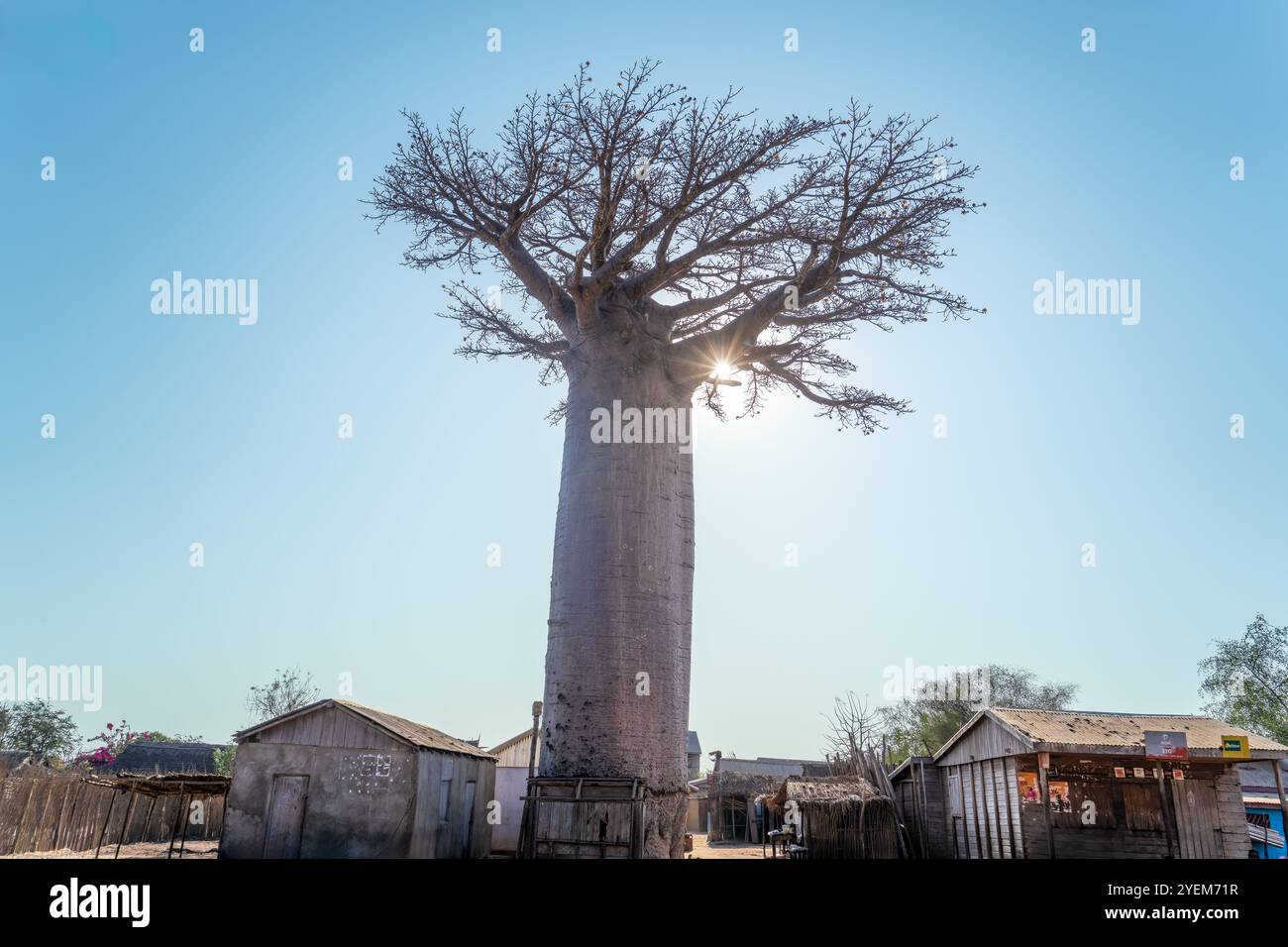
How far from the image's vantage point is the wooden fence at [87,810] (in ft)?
46.4

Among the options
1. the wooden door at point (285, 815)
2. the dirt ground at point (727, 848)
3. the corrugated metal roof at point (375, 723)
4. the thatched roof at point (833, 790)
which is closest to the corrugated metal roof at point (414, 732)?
the corrugated metal roof at point (375, 723)

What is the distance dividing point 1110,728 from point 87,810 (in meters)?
18.7

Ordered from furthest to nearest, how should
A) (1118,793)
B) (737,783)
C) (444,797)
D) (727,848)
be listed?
(737,783) → (727,848) → (444,797) → (1118,793)

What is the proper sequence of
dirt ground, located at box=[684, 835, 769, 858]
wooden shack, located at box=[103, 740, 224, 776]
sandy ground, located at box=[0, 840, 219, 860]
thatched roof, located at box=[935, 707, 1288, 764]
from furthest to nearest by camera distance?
wooden shack, located at box=[103, 740, 224, 776] → dirt ground, located at box=[684, 835, 769, 858] → sandy ground, located at box=[0, 840, 219, 860] → thatched roof, located at box=[935, 707, 1288, 764]

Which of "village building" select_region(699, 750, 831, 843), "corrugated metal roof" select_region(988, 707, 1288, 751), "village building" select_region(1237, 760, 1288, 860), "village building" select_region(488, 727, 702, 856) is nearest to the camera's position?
"corrugated metal roof" select_region(988, 707, 1288, 751)

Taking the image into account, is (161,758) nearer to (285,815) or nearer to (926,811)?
(285,815)

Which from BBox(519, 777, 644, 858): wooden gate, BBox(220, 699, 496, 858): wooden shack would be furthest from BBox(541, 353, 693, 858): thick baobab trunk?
BBox(220, 699, 496, 858): wooden shack

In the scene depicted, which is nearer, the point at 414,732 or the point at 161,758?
the point at 414,732

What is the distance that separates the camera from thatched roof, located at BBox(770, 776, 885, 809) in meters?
16.3

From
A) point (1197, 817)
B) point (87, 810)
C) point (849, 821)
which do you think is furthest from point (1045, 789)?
point (87, 810)

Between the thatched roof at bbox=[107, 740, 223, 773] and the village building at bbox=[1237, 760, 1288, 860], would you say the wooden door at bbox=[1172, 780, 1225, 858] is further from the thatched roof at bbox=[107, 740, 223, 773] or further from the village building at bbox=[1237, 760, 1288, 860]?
the thatched roof at bbox=[107, 740, 223, 773]

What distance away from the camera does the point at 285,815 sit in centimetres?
1269

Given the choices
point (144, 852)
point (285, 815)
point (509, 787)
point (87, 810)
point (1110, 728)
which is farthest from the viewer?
point (509, 787)

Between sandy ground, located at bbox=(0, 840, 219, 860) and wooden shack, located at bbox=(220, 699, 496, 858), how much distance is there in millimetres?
3069
